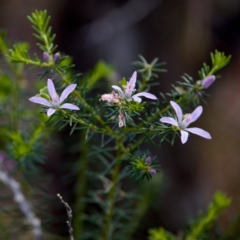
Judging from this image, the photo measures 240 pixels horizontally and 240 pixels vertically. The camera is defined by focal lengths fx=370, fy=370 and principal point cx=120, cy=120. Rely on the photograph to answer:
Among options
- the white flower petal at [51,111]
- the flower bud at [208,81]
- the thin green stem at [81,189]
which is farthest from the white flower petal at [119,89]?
the thin green stem at [81,189]

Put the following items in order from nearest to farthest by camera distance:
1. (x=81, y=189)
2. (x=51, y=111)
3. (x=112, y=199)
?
(x=51, y=111), (x=112, y=199), (x=81, y=189)

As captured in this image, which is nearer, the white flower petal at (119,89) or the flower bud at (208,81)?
the white flower petal at (119,89)

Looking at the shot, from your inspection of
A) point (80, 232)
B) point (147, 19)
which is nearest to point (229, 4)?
point (147, 19)

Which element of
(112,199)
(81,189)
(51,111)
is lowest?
(81,189)

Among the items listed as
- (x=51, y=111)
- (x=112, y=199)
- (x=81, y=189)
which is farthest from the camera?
(x=81, y=189)

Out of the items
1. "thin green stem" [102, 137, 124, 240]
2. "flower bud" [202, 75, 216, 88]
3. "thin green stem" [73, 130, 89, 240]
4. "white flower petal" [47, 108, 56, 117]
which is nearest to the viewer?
"white flower petal" [47, 108, 56, 117]

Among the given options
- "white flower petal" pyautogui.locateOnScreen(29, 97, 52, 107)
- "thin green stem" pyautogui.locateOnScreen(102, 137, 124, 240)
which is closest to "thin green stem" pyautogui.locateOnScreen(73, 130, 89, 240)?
"thin green stem" pyautogui.locateOnScreen(102, 137, 124, 240)

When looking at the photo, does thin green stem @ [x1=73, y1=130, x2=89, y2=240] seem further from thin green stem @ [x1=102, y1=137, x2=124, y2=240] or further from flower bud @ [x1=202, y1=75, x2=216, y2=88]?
flower bud @ [x1=202, y1=75, x2=216, y2=88]

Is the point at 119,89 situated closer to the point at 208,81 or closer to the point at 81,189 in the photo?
the point at 208,81

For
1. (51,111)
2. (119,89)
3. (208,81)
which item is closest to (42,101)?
(51,111)

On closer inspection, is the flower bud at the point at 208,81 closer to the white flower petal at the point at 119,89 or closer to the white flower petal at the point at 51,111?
the white flower petal at the point at 119,89

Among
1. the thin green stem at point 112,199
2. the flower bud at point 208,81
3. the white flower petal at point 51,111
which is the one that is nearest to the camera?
the white flower petal at point 51,111
